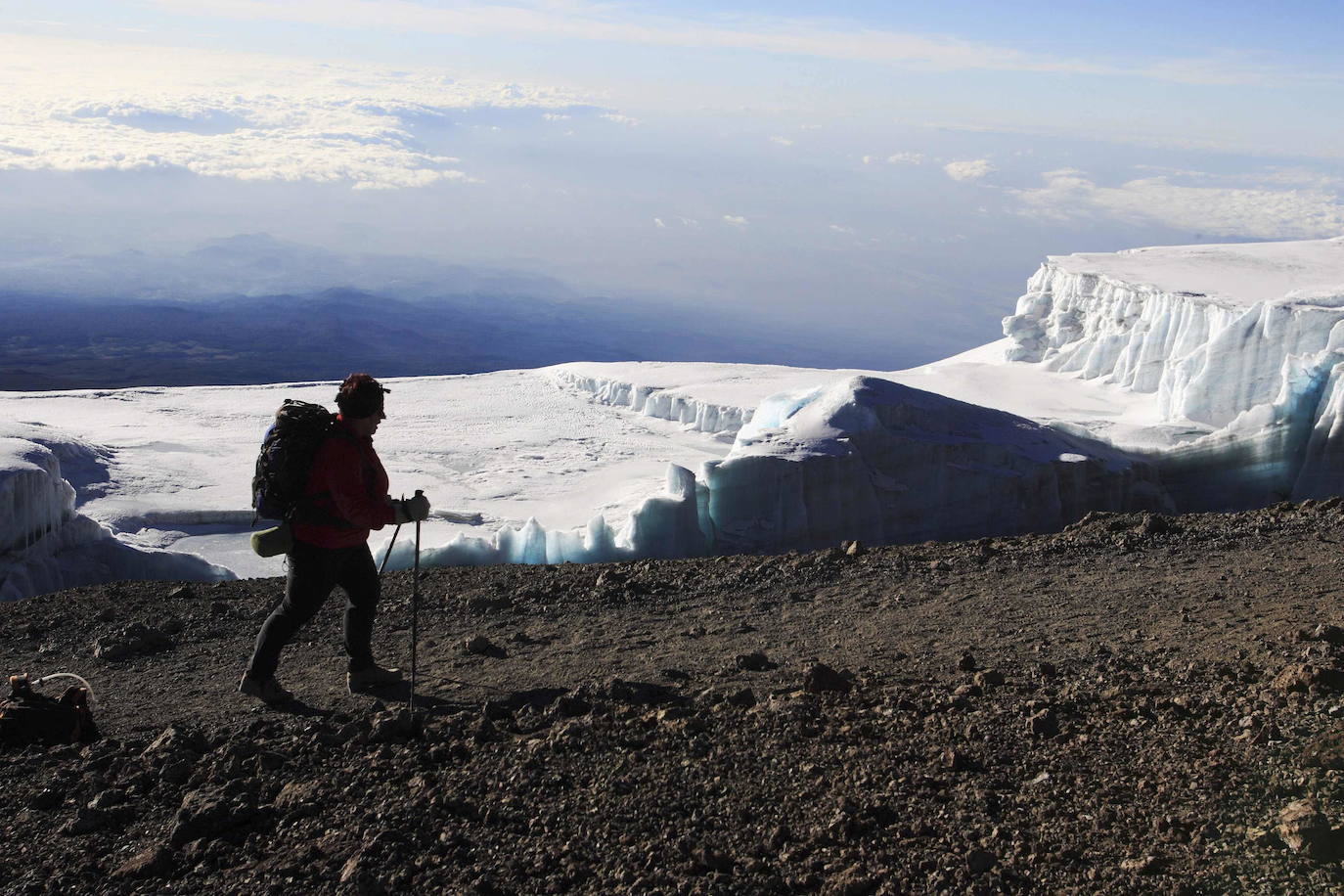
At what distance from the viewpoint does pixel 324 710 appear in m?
4.89

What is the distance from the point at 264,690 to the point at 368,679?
47 centimetres

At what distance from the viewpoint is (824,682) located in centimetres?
466

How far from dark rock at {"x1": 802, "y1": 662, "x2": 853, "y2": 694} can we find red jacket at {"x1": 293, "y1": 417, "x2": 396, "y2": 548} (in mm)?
1984

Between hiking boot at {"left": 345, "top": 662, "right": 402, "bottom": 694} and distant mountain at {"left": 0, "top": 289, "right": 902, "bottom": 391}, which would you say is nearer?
hiking boot at {"left": 345, "top": 662, "right": 402, "bottom": 694}

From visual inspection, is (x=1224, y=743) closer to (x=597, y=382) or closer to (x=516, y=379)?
(x=597, y=382)

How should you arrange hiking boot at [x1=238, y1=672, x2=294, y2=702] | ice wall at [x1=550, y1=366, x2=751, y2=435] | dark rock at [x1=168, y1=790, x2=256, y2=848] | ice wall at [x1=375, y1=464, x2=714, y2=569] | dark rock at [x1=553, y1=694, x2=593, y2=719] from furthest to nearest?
ice wall at [x1=550, y1=366, x2=751, y2=435] → ice wall at [x1=375, y1=464, x2=714, y2=569] → hiking boot at [x1=238, y1=672, x2=294, y2=702] → dark rock at [x1=553, y1=694, x2=593, y2=719] → dark rock at [x1=168, y1=790, x2=256, y2=848]

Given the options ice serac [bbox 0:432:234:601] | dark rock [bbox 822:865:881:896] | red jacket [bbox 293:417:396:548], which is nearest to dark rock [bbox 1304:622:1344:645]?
dark rock [bbox 822:865:881:896]

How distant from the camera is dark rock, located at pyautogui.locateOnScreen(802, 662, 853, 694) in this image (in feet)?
15.2

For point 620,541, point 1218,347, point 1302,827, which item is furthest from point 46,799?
point 1218,347

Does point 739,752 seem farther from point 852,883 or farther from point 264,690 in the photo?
point 264,690

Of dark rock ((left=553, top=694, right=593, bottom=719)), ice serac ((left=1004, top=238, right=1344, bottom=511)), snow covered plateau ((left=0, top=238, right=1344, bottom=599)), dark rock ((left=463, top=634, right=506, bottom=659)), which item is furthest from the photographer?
ice serac ((left=1004, top=238, right=1344, bottom=511))

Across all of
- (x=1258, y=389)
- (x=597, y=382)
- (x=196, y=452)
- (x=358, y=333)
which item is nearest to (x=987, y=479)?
(x=1258, y=389)

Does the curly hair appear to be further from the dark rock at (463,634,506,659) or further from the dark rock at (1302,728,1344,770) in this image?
the dark rock at (1302,728,1344,770)

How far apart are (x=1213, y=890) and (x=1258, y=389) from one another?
51.1 ft
